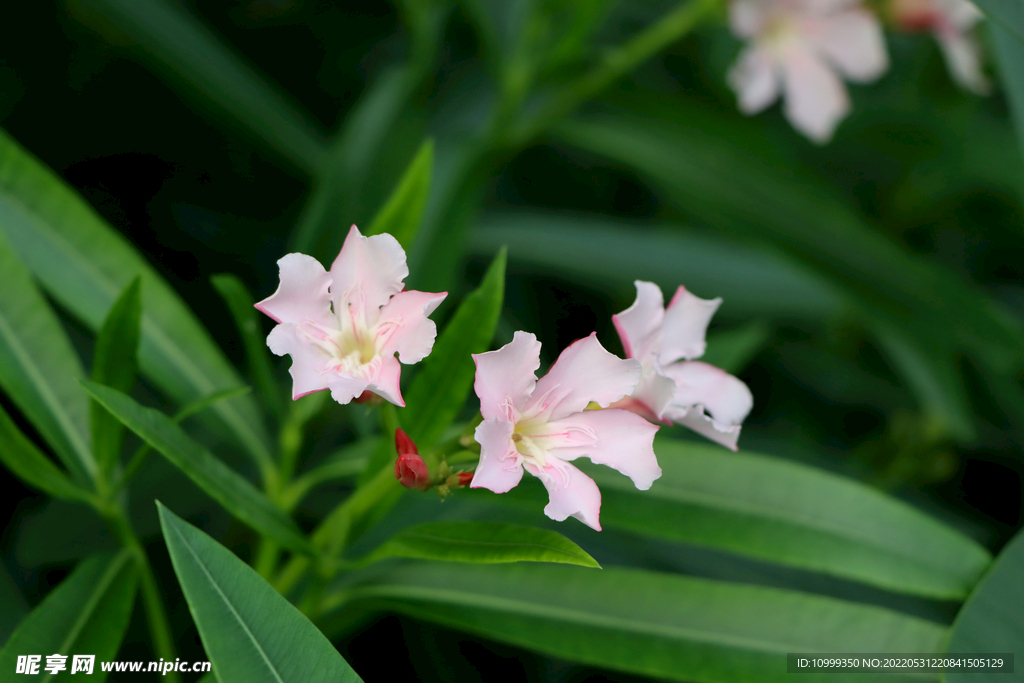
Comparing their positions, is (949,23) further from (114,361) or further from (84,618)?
(84,618)

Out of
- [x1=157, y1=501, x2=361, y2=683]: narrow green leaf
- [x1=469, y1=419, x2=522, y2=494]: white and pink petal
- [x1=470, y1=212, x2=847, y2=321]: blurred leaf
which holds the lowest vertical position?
[x1=157, y1=501, x2=361, y2=683]: narrow green leaf

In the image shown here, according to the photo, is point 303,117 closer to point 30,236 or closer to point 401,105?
point 401,105

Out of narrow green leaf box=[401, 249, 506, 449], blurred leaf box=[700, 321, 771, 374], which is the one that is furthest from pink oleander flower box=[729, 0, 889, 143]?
narrow green leaf box=[401, 249, 506, 449]

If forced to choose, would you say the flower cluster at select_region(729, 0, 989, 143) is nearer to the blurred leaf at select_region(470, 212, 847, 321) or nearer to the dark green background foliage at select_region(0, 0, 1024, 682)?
the dark green background foliage at select_region(0, 0, 1024, 682)

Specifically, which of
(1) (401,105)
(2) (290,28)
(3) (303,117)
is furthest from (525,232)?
(2) (290,28)

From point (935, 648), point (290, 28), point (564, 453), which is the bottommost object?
point (935, 648)

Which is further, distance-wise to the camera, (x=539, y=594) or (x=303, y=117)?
(x=303, y=117)

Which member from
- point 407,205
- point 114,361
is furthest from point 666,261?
point 114,361

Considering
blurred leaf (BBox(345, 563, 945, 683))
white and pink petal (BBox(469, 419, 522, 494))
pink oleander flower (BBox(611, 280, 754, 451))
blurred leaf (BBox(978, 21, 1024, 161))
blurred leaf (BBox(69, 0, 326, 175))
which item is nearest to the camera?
white and pink petal (BBox(469, 419, 522, 494))
